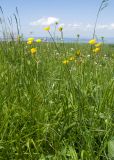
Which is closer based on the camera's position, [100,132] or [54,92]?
[100,132]

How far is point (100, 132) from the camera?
253cm

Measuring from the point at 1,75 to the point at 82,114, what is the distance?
110 centimetres

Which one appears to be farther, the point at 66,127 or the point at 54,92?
the point at 54,92

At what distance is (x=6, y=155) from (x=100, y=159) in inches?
23.2

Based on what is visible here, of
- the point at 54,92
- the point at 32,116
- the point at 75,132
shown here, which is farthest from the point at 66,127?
the point at 54,92

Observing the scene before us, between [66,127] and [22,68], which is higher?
[22,68]

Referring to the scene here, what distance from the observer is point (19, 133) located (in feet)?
8.55

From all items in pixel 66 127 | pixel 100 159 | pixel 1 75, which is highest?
pixel 1 75

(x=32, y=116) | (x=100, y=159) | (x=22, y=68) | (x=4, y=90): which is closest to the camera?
(x=100, y=159)

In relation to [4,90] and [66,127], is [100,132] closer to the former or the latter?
[66,127]

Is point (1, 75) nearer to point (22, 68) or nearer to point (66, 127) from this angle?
point (22, 68)

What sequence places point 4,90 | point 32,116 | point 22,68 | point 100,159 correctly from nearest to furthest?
point 100,159, point 32,116, point 4,90, point 22,68

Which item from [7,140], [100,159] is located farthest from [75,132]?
[7,140]

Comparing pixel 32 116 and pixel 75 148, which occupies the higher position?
pixel 32 116
